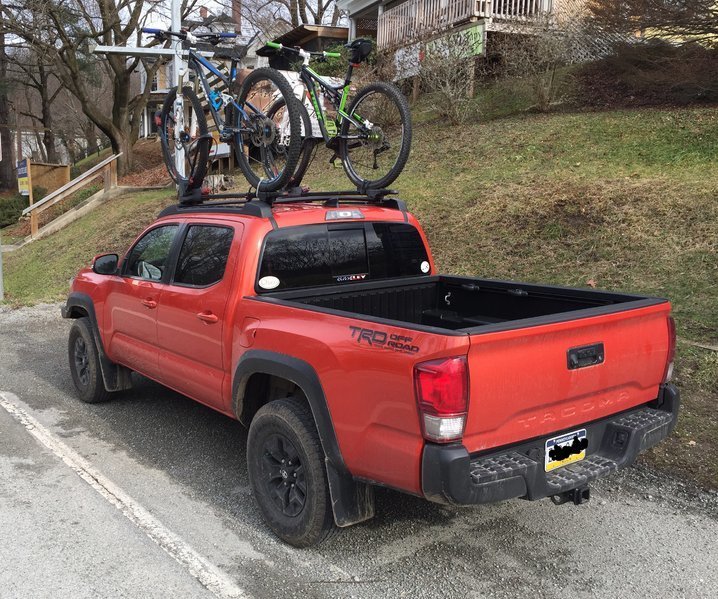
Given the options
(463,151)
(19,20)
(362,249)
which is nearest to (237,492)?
(362,249)

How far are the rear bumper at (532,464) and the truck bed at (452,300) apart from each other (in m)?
0.69

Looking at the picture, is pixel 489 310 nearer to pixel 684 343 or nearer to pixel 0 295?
pixel 684 343

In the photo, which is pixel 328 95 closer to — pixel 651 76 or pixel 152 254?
pixel 152 254

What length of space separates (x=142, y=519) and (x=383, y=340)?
1.94 m

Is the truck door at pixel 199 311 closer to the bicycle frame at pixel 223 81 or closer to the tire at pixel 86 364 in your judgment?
the tire at pixel 86 364

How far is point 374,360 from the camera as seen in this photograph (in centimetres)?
307

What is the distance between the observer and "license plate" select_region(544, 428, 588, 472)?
3213mm

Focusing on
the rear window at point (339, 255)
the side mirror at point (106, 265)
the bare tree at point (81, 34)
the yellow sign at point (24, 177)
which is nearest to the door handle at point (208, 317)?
the rear window at point (339, 255)

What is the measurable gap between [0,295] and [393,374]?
10.8m

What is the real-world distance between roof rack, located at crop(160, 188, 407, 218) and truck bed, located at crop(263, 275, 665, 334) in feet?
1.87

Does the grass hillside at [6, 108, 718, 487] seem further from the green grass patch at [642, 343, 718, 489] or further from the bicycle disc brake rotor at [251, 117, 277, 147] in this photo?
the bicycle disc brake rotor at [251, 117, 277, 147]

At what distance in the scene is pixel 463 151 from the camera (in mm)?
14031

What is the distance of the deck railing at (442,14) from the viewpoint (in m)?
18.5

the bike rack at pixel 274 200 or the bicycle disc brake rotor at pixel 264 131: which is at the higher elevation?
the bicycle disc brake rotor at pixel 264 131
